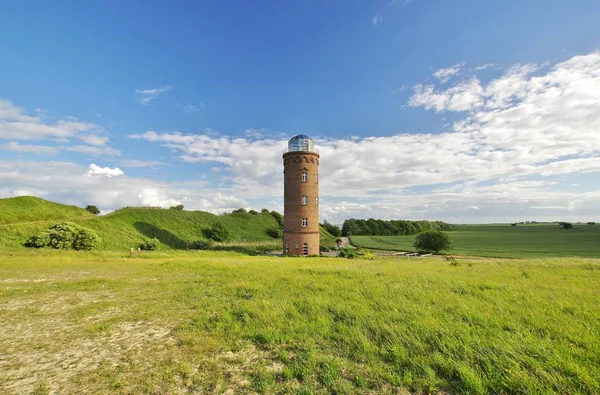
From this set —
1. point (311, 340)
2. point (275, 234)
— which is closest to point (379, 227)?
point (275, 234)

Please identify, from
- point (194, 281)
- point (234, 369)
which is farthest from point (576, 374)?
point (194, 281)

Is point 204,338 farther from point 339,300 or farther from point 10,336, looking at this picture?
point 10,336

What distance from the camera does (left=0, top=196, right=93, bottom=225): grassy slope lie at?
37.5 metres

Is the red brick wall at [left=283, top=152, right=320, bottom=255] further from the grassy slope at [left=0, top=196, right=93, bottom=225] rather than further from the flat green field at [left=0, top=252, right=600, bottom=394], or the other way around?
the grassy slope at [left=0, top=196, right=93, bottom=225]

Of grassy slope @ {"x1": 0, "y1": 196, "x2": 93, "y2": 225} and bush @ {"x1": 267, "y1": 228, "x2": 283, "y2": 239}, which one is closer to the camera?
grassy slope @ {"x1": 0, "y1": 196, "x2": 93, "y2": 225}

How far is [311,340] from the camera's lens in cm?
659

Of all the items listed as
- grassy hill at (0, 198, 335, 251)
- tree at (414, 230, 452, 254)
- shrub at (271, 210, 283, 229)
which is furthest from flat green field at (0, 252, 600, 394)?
shrub at (271, 210, 283, 229)

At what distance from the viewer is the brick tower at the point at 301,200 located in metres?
37.1

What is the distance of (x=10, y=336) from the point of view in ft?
→ 24.7

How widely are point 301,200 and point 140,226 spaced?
30179 mm

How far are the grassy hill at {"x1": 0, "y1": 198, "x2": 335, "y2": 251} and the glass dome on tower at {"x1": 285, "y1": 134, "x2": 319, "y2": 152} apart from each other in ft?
62.8

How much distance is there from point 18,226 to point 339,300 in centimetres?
A: 4232

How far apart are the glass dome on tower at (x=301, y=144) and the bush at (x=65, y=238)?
1038 inches

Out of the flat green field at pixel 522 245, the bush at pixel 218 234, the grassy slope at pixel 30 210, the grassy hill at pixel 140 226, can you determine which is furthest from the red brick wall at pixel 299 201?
the grassy slope at pixel 30 210
